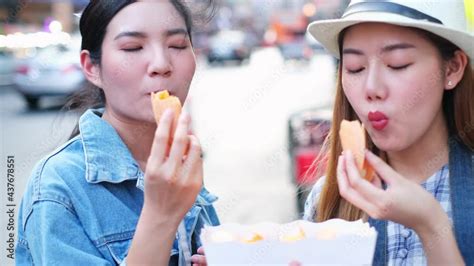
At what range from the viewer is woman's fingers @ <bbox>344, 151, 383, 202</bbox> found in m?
1.52

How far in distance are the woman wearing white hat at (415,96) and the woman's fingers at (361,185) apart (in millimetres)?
124

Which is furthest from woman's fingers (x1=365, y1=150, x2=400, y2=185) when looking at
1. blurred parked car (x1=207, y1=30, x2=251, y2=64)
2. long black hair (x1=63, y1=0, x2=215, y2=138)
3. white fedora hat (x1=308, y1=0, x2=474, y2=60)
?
blurred parked car (x1=207, y1=30, x2=251, y2=64)

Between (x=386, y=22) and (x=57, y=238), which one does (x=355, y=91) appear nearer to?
(x=386, y=22)

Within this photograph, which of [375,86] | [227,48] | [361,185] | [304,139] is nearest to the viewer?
[361,185]

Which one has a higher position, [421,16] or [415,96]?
[421,16]

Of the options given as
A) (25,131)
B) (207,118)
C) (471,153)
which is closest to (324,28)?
(471,153)

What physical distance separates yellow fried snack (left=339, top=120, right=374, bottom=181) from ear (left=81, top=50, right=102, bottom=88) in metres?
0.82

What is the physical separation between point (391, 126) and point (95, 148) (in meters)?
0.81

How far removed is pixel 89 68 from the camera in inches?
85.4

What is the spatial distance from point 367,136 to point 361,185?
706mm

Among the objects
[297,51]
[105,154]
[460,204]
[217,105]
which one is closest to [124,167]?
[105,154]

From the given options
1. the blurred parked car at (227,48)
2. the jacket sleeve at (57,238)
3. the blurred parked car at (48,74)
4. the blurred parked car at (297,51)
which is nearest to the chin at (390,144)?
the jacket sleeve at (57,238)

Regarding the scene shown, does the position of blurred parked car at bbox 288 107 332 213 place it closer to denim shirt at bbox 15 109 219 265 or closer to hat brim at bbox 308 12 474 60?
hat brim at bbox 308 12 474 60

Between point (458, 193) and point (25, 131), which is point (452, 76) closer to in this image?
point (458, 193)
